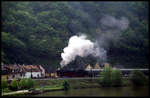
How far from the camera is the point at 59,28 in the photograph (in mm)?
88312

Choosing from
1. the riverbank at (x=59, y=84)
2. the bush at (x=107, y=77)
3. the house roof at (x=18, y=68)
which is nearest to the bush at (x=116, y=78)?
the bush at (x=107, y=77)

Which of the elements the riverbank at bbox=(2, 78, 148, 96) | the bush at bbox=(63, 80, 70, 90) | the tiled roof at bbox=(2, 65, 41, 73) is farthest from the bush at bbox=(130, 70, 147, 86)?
the tiled roof at bbox=(2, 65, 41, 73)

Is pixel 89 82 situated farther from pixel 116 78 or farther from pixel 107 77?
pixel 116 78

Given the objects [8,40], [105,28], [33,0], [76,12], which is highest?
[33,0]

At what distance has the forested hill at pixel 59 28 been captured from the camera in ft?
258

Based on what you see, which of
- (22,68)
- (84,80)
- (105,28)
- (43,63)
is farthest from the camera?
(105,28)

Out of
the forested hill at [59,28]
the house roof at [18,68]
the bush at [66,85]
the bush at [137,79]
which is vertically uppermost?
the forested hill at [59,28]

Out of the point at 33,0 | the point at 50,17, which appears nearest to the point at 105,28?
the point at 50,17

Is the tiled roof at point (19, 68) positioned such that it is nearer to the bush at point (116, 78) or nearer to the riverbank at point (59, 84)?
the riverbank at point (59, 84)

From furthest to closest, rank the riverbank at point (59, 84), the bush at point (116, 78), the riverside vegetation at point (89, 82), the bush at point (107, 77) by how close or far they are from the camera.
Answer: the riverbank at point (59, 84) → the bush at point (107, 77) → the bush at point (116, 78) → the riverside vegetation at point (89, 82)

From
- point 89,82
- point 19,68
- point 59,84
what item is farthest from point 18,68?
point 89,82

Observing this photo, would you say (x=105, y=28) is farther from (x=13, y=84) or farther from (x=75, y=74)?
(x=13, y=84)

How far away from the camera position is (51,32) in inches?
3359

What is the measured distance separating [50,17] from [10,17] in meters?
14.8
